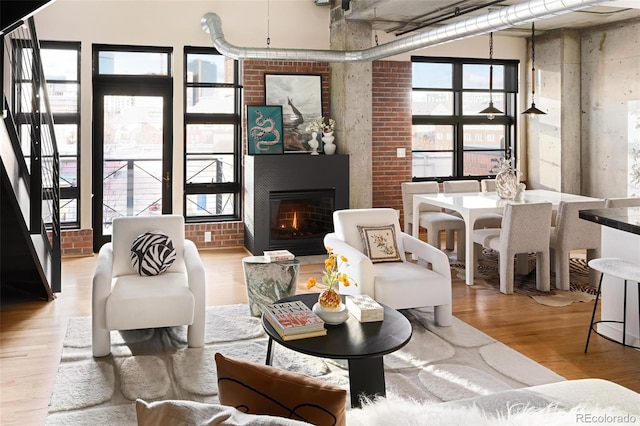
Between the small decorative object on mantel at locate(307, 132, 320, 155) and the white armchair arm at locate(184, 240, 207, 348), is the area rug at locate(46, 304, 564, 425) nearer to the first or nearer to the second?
the white armchair arm at locate(184, 240, 207, 348)

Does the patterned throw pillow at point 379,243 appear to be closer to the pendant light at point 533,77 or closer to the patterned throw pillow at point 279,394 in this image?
the pendant light at point 533,77

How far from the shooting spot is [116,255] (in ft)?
16.2

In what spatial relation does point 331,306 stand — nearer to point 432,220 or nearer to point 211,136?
point 432,220

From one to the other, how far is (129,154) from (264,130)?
1880 mm

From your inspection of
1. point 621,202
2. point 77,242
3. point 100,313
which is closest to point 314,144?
point 77,242

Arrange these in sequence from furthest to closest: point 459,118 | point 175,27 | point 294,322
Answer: point 459,118 → point 175,27 → point 294,322

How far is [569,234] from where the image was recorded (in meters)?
6.09

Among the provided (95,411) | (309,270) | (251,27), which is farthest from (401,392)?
(251,27)

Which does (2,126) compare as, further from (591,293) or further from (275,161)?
(591,293)

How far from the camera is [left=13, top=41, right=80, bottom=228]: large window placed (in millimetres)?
7641

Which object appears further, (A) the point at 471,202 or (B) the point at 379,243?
(A) the point at 471,202

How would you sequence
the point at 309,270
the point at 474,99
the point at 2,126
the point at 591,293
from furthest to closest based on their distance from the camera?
the point at 474,99 < the point at 309,270 < the point at 591,293 < the point at 2,126

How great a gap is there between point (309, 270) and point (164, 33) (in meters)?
3.77

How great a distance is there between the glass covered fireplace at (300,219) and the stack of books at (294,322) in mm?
4299
